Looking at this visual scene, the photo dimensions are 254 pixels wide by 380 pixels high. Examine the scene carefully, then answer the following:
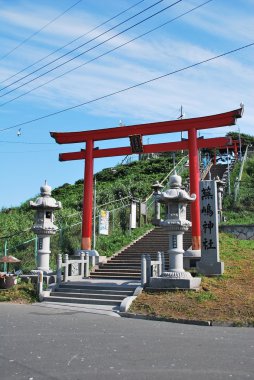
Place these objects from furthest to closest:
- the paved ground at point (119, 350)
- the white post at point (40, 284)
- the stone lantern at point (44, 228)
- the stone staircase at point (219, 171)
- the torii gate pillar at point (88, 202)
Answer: the stone staircase at point (219, 171) → the torii gate pillar at point (88, 202) → the stone lantern at point (44, 228) → the white post at point (40, 284) → the paved ground at point (119, 350)

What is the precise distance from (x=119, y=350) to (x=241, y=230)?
1638cm

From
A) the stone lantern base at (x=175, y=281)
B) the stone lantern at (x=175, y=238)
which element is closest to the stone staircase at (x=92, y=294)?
the stone lantern base at (x=175, y=281)

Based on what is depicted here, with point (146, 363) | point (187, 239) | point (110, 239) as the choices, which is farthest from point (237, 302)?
point (110, 239)

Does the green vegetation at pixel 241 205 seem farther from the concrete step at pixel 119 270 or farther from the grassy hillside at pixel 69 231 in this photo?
the concrete step at pixel 119 270

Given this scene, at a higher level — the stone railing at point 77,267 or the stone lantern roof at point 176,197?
the stone lantern roof at point 176,197

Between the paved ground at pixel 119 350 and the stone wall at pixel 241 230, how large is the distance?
12.6 meters

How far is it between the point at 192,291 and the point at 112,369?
291 inches

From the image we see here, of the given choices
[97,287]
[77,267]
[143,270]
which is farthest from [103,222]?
[143,270]

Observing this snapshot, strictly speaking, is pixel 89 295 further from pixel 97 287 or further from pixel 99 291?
pixel 97 287

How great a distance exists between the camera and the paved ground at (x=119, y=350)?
19.5ft

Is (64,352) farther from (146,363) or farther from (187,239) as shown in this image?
(187,239)

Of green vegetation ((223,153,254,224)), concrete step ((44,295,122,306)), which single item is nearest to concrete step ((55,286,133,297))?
concrete step ((44,295,122,306))

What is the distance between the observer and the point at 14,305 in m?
14.2

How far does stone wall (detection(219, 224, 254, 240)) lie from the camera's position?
22312 millimetres
